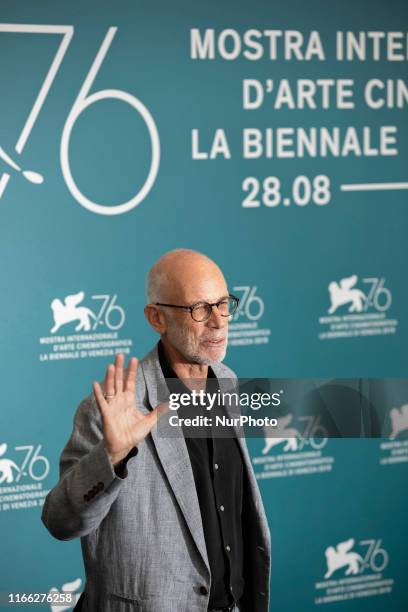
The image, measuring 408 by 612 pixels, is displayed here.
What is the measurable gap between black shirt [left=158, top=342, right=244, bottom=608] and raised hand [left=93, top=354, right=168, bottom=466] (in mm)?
286

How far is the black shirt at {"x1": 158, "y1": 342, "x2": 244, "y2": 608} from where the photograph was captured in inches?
95.3

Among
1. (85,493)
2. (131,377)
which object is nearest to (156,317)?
(131,377)

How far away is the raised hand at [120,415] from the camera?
6.99ft

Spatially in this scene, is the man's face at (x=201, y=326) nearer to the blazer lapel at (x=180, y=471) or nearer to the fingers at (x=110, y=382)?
the blazer lapel at (x=180, y=471)

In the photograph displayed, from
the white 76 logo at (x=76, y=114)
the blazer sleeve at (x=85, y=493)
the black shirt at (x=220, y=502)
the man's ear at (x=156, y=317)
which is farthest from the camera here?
the white 76 logo at (x=76, y=114)

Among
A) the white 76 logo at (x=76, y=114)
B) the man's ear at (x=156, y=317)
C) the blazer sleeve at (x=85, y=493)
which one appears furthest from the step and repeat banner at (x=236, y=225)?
the blazer sleeve at (x=85, y=493)

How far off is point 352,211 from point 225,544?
242 cm

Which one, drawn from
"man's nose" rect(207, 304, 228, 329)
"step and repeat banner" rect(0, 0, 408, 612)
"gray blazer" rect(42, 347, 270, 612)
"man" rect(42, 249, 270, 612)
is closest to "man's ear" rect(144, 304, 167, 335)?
"man" rect(42, 249, 270, 612)

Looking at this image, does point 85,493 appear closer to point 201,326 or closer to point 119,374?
point 119,374

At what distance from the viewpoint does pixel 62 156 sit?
12.5ft

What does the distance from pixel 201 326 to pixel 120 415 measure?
43cm

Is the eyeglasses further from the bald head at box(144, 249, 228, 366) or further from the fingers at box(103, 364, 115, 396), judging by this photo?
the fingers at box(103, 364, 115, 396)

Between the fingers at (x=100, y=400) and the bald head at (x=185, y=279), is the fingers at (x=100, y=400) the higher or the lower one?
the lower one

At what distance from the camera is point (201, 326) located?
2.49 metres
